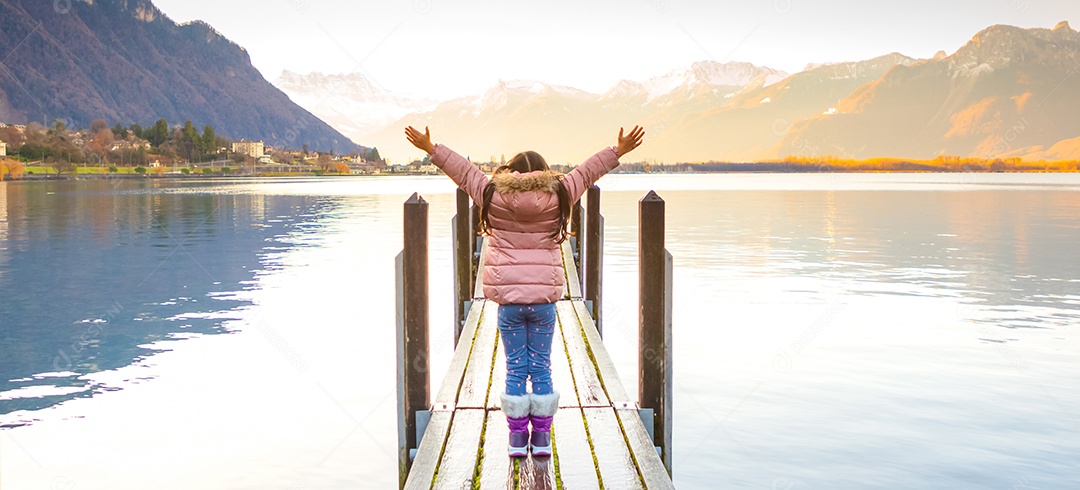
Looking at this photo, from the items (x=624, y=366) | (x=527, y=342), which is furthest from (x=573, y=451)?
(x=624, y=366)

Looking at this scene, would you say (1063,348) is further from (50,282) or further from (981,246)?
(50,282)

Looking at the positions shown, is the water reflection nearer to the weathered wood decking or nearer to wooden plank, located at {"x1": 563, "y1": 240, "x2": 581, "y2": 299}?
wooden plank, located at {"x1": 563, "y1": 240, "x2": 581, "y2": 299}

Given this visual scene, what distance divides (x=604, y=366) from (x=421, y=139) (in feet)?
12.1

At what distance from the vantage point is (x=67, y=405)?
12.7m

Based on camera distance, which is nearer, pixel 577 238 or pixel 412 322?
pixel 412 322

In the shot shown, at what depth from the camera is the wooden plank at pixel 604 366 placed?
803 cm

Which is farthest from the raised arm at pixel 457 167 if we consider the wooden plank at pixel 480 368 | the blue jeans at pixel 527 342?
the wooden plank at pixel 480 368

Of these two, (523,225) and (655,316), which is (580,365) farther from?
(523,225)

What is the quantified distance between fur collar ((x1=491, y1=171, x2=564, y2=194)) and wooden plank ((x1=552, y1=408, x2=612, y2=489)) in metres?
1.89

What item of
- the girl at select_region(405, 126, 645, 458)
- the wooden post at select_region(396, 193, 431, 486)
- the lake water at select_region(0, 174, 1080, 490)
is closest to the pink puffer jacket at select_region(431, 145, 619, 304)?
the girl at select_region(405, 126, 645, 458)

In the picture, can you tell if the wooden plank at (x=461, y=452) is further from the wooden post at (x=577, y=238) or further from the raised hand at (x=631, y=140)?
the wooden post at (x=577, y=238)

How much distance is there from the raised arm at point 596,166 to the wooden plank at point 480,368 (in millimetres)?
2350

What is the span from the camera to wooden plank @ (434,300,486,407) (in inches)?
313

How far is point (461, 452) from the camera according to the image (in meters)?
6.64
